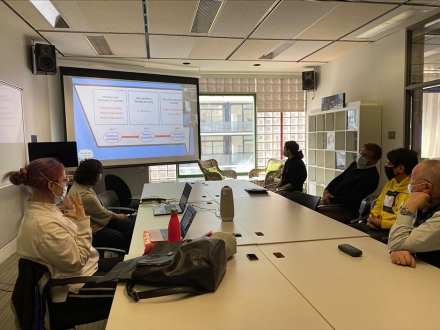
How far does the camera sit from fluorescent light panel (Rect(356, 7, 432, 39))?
364 cm

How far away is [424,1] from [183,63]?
→ 3917mm

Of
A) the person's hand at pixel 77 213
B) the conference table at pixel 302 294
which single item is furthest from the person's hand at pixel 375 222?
the person's hand at pixel 77 213

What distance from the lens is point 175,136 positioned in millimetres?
6250

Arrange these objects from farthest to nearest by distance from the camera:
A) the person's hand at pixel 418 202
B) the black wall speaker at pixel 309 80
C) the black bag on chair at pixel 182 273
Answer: the black wall speaker at pixel 309 80 < the person's hand at pixel 418 202 < the black bag on chair at pixel 182 273

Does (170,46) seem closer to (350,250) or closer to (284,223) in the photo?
(284,223)

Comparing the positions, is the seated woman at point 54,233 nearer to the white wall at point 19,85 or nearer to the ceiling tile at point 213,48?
the white wall at point 19,85

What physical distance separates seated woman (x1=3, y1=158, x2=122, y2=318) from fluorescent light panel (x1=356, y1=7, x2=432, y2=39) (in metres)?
3.99

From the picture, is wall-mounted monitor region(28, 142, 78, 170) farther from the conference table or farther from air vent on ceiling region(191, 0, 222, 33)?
the conference table

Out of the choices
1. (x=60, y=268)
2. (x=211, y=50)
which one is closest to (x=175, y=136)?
(x=211, y=50)

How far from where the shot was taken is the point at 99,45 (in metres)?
4.71

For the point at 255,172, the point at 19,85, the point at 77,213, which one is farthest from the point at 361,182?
the point at 19,85

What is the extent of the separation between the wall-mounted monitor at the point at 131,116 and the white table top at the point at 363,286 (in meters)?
4.55

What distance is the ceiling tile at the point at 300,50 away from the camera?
4.76 metres

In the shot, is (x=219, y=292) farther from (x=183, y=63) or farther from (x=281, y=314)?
(x=183, y=63)
